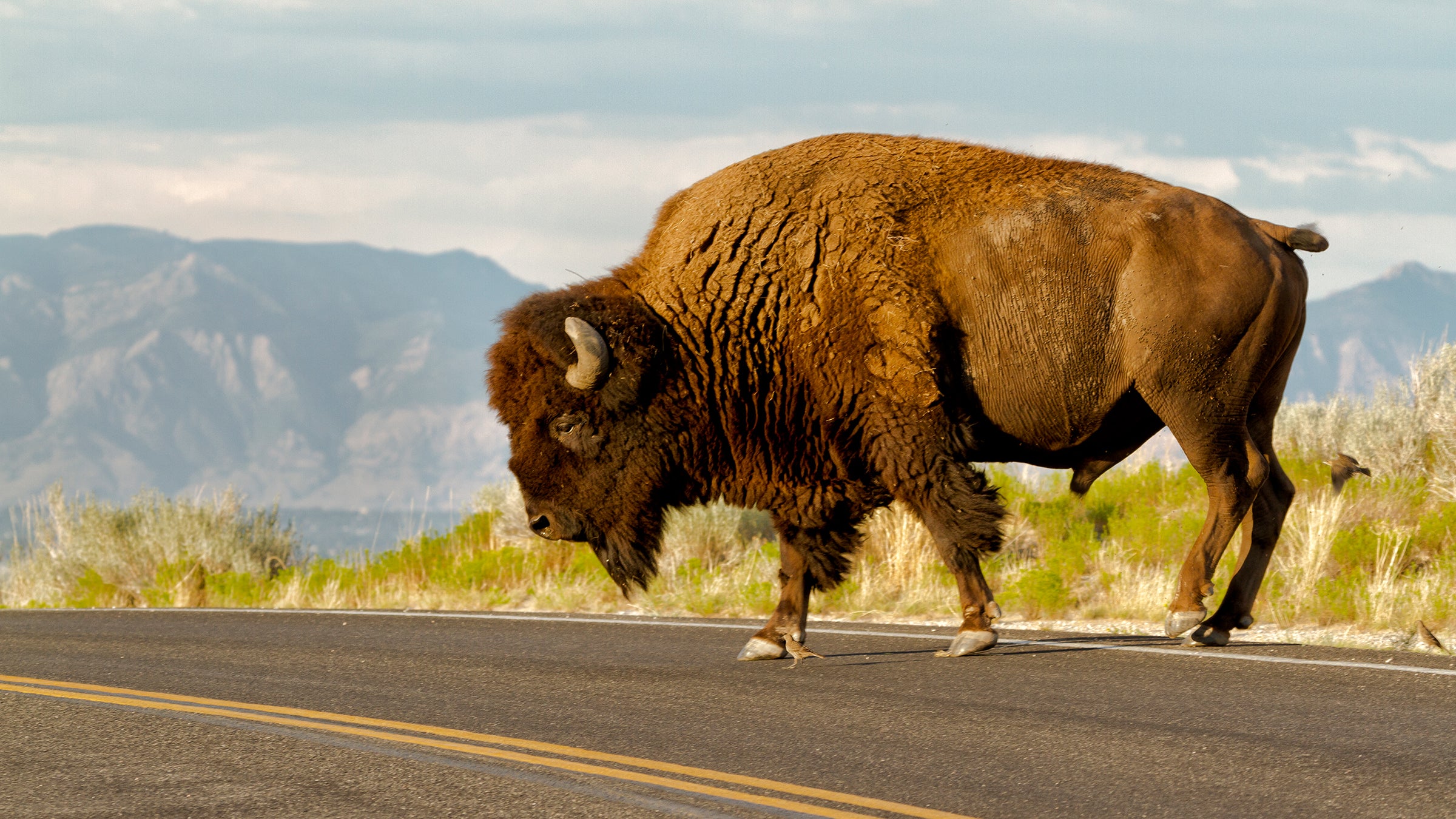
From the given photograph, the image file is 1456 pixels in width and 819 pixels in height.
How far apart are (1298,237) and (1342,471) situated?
4482 millimetres

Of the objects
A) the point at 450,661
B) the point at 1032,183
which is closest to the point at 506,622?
the point at 450,661

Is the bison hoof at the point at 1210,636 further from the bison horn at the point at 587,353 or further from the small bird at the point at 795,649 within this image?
the bison horn at the point at 587,353

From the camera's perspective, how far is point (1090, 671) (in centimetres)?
801

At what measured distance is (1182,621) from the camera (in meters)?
8.49

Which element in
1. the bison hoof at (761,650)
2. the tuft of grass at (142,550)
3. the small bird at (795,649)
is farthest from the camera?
the tuft of grass at (142,550)

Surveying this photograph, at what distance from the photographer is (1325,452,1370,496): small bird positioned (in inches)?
479

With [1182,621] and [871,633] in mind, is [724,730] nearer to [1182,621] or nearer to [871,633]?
[1182,621]

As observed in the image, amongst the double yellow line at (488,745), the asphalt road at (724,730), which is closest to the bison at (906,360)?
the asphalt road at (724,730)

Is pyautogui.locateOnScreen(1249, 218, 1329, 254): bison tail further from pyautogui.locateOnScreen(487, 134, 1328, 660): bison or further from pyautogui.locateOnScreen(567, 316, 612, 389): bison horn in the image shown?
pyautogui.locateOnScreen(567, 316, 612, 389): bison horn

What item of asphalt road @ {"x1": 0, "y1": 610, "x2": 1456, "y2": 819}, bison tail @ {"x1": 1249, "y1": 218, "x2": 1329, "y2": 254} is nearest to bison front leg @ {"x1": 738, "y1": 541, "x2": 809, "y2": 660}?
asphalt road @ {"x1": 0, "y1": 610, "x2": 1456, "y2": 819}

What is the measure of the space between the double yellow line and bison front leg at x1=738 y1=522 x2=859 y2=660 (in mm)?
2443

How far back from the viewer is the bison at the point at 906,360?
28.0 feet

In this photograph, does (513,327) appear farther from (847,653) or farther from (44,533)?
(44,533)

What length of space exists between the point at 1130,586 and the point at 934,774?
20.8 feet
